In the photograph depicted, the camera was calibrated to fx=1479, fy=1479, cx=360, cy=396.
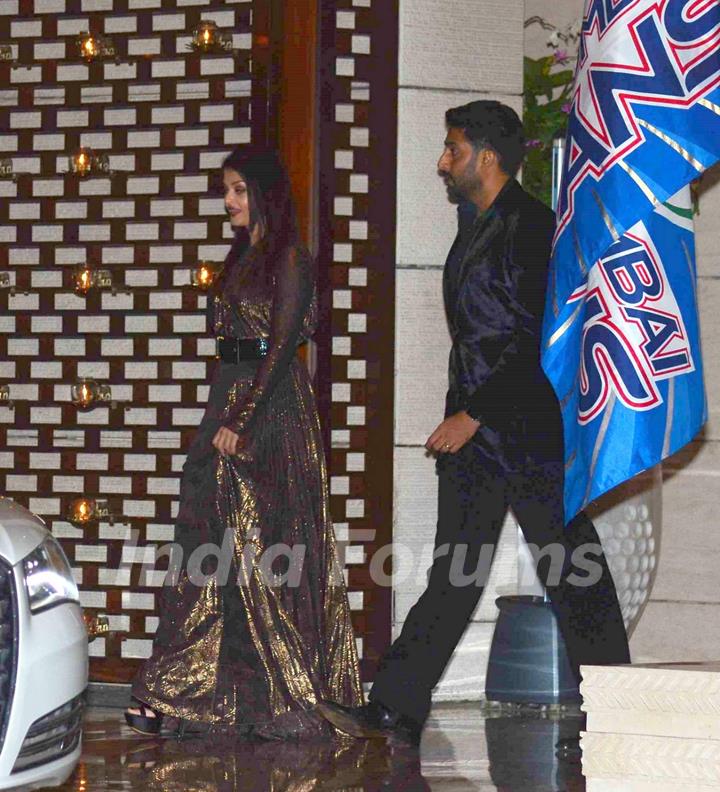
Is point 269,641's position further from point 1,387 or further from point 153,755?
point 1,387

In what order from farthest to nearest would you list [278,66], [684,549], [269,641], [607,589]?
[684,549] → [278,66] → [269,641] → [607,589]

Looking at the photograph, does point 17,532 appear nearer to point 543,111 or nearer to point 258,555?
point 258,555

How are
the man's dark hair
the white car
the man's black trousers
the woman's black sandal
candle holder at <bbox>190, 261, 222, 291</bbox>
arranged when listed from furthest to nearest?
candle holder at <bbox>190, 261, 222, 291</bbox>, the woman's black sandal, the man's dark hair, the man's black trousers, the white car

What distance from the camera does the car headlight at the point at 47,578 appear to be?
3270mm

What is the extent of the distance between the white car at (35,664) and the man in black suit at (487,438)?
1.30m

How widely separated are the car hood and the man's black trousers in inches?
54.7

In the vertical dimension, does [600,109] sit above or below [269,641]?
above

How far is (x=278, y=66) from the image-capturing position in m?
5.28

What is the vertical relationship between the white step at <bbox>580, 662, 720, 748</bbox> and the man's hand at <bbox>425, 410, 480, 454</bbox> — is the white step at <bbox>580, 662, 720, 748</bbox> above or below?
below

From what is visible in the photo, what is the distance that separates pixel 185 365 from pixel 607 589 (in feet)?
6.18

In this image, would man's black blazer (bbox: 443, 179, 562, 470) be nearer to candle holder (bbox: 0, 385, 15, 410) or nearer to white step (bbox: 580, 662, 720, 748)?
white step (bbox: 580, 662, 720, 748)

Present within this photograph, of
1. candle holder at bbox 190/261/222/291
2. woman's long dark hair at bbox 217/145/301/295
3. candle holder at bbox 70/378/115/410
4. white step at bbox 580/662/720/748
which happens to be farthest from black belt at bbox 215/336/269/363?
white step at bbox 580/662/720/748

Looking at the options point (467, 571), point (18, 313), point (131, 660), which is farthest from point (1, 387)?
point (467, 571)

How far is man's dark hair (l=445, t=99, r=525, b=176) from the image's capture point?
452cm
